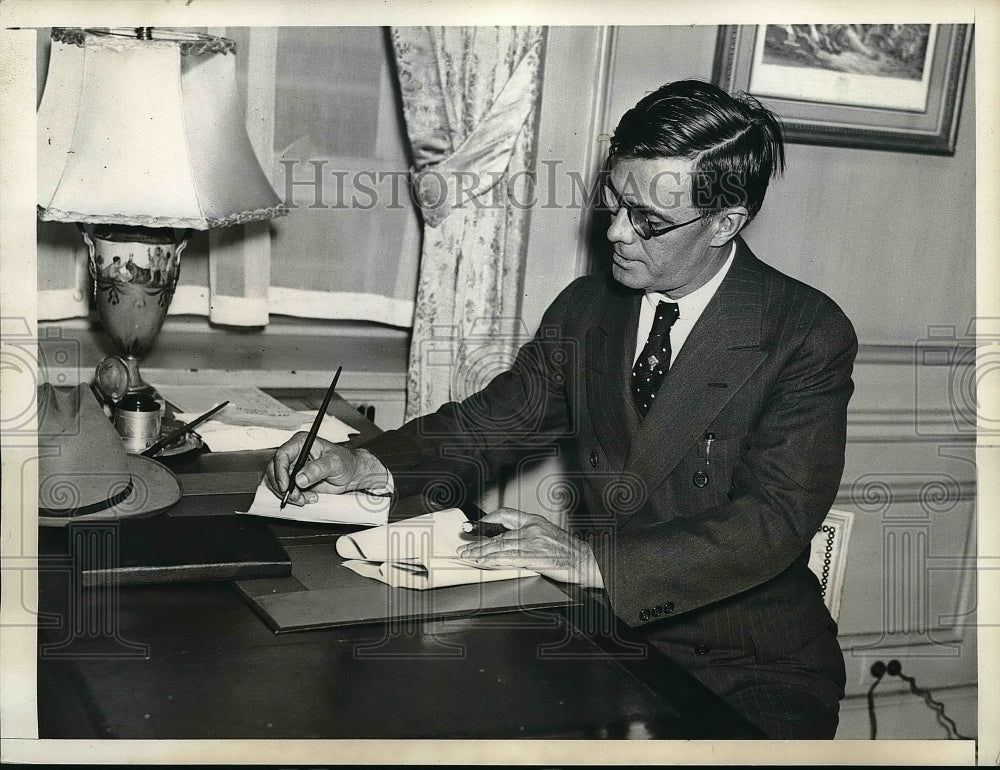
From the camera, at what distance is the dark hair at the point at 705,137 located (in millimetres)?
1529

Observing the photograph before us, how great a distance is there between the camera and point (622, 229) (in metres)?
1.59

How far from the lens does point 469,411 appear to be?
1805 mm

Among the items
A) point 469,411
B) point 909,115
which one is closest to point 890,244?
point 909,115

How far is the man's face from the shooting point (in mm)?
1543

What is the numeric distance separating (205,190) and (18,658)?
2.70ft

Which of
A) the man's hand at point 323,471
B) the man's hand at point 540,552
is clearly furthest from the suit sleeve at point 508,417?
the man's hand at point 540,552

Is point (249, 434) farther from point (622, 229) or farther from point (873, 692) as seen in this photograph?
point (873, 692)

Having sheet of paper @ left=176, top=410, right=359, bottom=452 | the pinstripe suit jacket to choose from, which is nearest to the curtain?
sheet of paper @ left=176, top=410, right=359, bottom=452

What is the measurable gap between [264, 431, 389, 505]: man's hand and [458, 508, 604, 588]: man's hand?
29cm

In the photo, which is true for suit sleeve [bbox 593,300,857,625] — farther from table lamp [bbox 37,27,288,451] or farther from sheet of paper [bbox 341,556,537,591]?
table lamp [bbox 37,27,288,451]

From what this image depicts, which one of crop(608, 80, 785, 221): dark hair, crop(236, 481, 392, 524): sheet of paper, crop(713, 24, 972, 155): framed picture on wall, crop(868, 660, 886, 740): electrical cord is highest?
crop(713, 24, 972, 155): framed picture on wall

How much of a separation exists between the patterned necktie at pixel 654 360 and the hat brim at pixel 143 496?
77cm

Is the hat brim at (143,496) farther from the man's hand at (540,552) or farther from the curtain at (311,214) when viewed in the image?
the curtain at (311,214)

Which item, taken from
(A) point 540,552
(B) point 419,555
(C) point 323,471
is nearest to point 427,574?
(B) point 419,555
